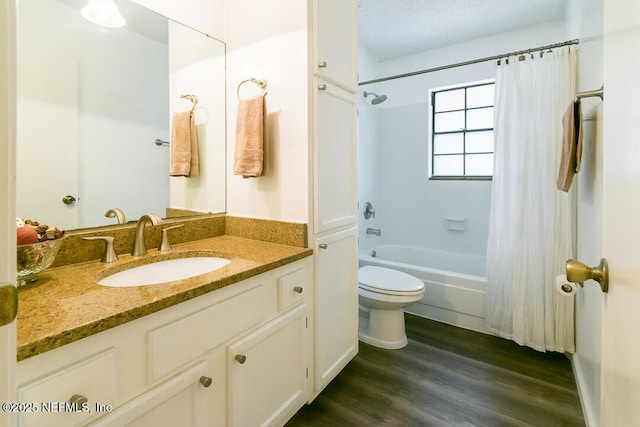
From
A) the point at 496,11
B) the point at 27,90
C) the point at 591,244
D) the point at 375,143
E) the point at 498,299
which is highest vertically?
the point at 496,11

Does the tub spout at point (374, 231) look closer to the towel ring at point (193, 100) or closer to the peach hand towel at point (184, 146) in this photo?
the peach hand towel at point (184, 146)

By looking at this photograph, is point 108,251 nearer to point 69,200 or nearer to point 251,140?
point 69,200

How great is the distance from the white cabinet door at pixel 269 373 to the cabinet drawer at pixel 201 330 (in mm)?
71

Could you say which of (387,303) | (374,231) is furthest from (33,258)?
(374,231)

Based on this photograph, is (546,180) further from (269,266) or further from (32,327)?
(32,327)

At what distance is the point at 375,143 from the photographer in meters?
3.48

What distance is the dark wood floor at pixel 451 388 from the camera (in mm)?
1501

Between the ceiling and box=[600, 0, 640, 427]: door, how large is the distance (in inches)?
81.7

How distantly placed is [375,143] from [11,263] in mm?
3398

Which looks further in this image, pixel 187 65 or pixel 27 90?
pixel 187 65

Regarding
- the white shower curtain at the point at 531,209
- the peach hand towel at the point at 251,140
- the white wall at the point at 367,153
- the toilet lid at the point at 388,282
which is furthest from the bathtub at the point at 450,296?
the peach hand towel at the point at 251,140

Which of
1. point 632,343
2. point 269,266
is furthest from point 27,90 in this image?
point 632,343

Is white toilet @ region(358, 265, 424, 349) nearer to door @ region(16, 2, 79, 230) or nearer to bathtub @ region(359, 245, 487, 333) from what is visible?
bathtub @ region(359, 245, 487, 333)

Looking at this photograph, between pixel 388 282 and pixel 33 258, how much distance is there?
191cm
